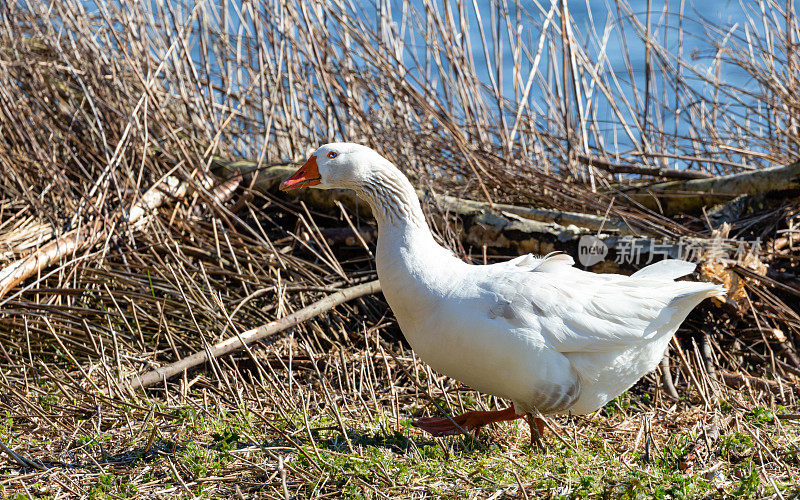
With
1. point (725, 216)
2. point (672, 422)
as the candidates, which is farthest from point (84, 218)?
point (725, 216)

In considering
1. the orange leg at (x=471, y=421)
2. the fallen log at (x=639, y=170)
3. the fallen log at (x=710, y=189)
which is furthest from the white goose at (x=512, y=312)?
the fallen log at (x=639, y=170)

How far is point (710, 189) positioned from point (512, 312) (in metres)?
2.74

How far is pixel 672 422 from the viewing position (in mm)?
3652

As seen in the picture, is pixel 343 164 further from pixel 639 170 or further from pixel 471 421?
pixel 639 170

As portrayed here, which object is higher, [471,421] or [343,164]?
[343,164]

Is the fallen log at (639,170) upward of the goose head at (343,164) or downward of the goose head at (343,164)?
downward

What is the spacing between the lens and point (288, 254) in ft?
16.3

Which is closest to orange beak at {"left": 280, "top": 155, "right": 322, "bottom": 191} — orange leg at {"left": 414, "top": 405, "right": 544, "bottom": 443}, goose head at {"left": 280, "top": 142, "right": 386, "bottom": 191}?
goose head at {"left": 280, "top": 142, "right": 386, "bottom": 191}

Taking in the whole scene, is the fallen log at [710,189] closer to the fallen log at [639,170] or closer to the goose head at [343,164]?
the fallen log at [639,170]

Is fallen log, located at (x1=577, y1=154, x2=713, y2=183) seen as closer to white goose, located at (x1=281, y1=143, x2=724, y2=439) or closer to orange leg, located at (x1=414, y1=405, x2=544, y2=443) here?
white goose, located at (x1=281, y1=143, x2=724, y2=439)

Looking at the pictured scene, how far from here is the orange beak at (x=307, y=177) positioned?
11.2ft

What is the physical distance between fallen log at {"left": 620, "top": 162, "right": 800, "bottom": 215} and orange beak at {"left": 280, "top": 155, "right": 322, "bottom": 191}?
2.64 metres

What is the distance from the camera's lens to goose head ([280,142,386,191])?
336 centimetres

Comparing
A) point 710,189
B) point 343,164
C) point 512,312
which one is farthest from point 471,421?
point 710,189
